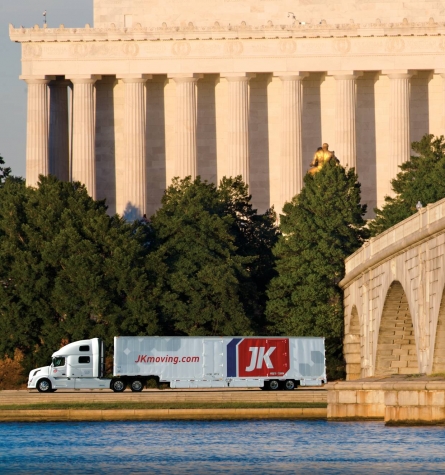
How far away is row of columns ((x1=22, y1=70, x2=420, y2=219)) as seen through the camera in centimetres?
18125

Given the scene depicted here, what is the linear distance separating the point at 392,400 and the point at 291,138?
9477cm

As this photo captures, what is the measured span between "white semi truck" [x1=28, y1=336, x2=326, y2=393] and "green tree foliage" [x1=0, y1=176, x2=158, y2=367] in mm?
7104

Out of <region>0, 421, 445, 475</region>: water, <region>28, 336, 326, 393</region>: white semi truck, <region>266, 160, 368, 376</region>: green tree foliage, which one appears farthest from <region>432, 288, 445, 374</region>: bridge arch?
<region>266, 160, 368, 376</region>: green tree foliage

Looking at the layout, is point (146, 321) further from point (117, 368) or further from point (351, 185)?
point (351, 185)

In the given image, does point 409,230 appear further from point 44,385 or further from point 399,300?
point 44,385

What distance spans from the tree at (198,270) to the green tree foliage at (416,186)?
10741 mm

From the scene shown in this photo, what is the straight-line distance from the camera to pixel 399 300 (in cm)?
10650

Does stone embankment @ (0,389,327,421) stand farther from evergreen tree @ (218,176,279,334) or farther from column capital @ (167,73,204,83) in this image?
column capital @ (167,73,204,83)

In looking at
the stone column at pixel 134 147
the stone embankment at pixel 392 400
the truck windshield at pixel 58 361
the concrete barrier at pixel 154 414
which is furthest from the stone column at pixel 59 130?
the stone embankment at pixel 392 400

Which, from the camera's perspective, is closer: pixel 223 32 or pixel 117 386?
pixel 117 386

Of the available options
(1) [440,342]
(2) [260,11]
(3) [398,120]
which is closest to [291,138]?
(3) [398,120]

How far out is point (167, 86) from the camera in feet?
624

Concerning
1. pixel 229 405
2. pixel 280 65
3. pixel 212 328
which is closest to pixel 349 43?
pixel 280 65

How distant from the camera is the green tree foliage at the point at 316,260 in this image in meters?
136
